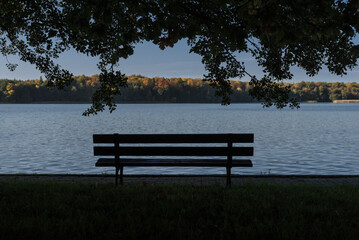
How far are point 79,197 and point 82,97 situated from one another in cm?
18302

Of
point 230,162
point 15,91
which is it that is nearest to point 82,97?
point 15,91

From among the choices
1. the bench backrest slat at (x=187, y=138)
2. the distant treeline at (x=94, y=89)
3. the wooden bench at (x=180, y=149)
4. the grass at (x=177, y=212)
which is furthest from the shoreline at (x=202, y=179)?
the distant treeline at (x=94, y=89)

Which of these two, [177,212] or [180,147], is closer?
[177,212]

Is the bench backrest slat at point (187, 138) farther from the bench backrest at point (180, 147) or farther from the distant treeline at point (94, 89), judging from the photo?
the distant treeline at point (94, 89)

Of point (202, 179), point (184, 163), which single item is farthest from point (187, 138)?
point (202, 179)

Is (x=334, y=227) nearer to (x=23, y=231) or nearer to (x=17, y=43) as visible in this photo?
(x=23, y=231)

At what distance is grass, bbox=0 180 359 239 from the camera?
4.77 metres

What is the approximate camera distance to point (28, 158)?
61.0 feet

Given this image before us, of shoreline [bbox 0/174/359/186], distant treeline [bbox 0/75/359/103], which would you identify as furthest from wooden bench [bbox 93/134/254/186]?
distant treeline [bbox 0/75/359/103]

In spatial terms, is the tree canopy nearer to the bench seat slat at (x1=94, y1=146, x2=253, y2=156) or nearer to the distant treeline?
the bench seat slat at (x1=94, y1=146, x2=253, y2=156)

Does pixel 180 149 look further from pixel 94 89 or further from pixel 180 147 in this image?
pixel 94 89

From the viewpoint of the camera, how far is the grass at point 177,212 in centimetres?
477

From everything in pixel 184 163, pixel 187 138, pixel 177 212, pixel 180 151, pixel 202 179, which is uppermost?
pixel 187 138

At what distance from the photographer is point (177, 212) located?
5.59 m
